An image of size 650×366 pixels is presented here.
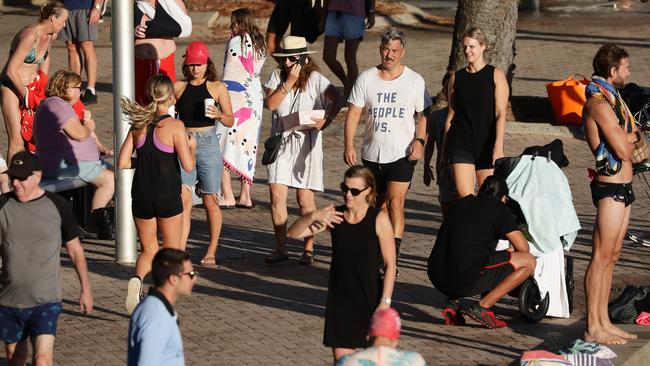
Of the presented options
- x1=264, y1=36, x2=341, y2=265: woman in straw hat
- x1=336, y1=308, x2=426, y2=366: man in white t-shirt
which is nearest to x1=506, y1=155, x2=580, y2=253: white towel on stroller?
x1=264, y1=36, x2=341, y2=265: woman in straw hat

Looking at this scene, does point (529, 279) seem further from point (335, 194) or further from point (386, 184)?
point (335, 194)

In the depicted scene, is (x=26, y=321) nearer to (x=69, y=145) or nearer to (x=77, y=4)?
(x=69, y=145)

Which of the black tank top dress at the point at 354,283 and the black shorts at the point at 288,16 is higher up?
the black shorts at the point at 288,16

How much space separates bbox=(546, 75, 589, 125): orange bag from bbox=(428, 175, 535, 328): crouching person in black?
7.46m

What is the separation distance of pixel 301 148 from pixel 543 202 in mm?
2337

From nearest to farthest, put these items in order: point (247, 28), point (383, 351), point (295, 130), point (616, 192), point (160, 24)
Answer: point (383, 351), point (616, 192), point (295, 130), point (247, 28), point (160, 24)

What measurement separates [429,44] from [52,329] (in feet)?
53.9

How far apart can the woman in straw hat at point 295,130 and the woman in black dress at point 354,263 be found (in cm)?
356

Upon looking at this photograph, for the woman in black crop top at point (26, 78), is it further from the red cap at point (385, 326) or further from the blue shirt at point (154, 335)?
the red cap at point (385, 326)

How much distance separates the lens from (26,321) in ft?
28.0

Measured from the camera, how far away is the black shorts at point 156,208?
418 inches

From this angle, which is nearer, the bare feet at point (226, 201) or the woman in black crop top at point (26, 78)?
the woman in black crop top at point (26, 78)

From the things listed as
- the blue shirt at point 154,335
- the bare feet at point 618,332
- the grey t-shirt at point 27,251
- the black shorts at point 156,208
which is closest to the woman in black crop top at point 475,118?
the bare feet at point 618,332

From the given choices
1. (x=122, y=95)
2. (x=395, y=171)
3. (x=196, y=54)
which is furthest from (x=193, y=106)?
(x=395, y=171)
